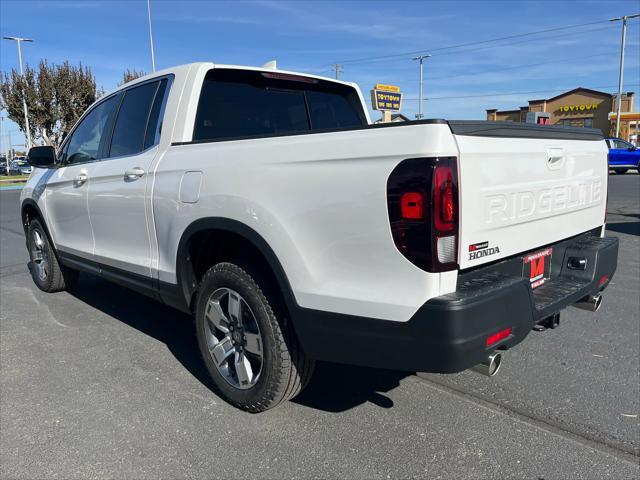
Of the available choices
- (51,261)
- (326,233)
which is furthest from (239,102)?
(51,261)

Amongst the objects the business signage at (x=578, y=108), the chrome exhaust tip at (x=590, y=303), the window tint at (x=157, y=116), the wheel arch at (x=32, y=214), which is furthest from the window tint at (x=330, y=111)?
the business signage at (x=578, y=108)

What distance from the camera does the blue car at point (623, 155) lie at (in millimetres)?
27109

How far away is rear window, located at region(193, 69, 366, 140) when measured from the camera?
3.50 metres

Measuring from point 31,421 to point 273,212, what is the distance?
1.84m

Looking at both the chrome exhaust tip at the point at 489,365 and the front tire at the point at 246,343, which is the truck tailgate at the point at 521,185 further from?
the front tire at the point at 246,343

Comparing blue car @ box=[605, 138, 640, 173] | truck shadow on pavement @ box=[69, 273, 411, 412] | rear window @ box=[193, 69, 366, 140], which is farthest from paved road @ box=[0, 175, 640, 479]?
blue car @ box=[605, 138, 640, 173]

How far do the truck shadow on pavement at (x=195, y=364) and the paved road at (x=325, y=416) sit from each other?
0.05ft

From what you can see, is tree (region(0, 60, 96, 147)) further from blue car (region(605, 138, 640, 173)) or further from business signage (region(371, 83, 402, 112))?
blue car (region(605, 138, 640, 173))

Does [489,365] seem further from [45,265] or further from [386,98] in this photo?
[386,98]

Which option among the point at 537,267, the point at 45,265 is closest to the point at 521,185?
the point at 537,267

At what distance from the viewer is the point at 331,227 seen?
230 cm

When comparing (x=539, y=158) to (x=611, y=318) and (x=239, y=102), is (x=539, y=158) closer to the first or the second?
(x=239, y=102)

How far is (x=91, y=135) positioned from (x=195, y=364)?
2.26 metres

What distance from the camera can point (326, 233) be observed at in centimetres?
233
